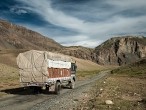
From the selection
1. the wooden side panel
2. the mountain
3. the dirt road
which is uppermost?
the mountain

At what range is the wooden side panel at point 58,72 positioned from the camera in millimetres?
31402

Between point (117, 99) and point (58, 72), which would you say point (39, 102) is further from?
point (58, 72)

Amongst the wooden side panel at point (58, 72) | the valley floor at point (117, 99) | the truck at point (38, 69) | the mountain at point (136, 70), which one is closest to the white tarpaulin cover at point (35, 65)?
the truck at point (38, 69)

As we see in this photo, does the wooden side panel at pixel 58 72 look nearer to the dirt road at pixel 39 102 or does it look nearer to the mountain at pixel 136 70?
the dirt road at pixel 39 102

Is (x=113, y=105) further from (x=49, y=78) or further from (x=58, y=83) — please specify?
(x=58, y=83)

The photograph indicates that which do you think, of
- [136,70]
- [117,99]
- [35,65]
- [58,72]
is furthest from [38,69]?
[136,70]

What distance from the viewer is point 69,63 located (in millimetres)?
40188

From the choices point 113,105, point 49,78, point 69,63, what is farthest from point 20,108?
point 69,63

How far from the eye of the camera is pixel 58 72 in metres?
34.2

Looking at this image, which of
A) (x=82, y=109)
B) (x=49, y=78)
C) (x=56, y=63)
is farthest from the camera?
(x=56, y=63)

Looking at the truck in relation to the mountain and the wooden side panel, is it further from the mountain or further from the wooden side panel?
the mountain

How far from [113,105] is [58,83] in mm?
12570

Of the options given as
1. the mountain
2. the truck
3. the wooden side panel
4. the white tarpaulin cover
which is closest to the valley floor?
the wooden side panel

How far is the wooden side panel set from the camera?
103 feet
